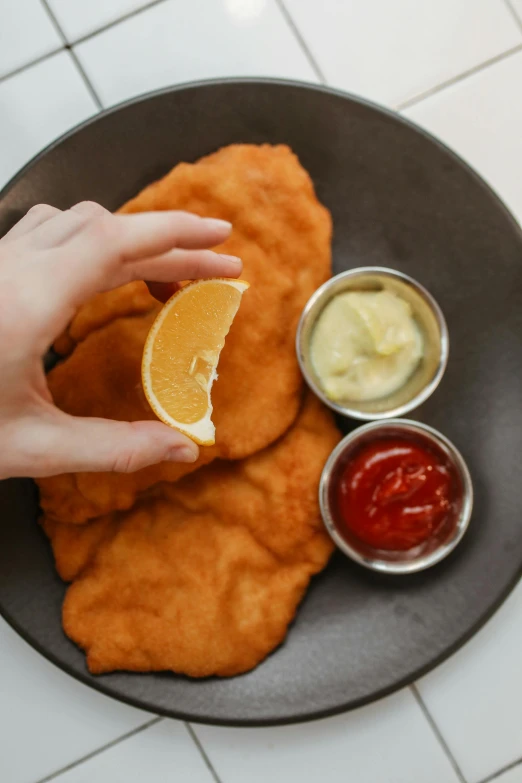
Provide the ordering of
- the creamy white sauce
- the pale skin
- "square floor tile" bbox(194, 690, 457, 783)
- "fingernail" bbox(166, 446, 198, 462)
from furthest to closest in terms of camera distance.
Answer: "square floor tile" bbox(194, 690, 457, 783) < the creamy white sauce < "fingernail" bbox(166, 446, 198, 462) < the pale skin

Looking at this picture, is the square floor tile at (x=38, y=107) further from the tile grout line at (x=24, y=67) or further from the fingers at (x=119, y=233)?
the fingers at (x=119, y=233)

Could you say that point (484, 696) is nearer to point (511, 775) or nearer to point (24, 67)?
point (511, 775)

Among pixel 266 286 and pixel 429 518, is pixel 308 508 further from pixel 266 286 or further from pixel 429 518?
pixel 266 286

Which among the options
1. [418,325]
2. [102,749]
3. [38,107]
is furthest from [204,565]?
[38,107]

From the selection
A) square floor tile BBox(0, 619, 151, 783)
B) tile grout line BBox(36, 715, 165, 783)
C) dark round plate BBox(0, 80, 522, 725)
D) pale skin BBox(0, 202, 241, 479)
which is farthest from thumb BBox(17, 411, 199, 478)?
tile grout line BBox(36, 715, 165, 783)

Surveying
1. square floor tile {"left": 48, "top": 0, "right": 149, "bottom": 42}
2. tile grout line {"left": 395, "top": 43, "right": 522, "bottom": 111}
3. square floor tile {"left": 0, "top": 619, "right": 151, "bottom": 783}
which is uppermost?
square floor tile {"left": 48, "top": 0, "right": 149, "bottom": 42}

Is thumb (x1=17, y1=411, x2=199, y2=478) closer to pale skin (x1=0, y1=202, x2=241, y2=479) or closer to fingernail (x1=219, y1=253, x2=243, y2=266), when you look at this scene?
pale skin (x1=0, y1=202, x2=241, y2=479)
